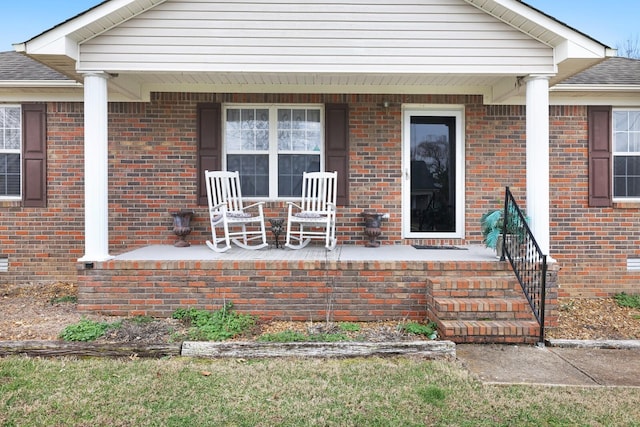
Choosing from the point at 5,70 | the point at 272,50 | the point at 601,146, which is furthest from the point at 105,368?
the point at 601,146

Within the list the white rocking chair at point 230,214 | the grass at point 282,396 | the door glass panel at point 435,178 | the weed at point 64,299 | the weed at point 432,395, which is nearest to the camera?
the grass at point 282,396

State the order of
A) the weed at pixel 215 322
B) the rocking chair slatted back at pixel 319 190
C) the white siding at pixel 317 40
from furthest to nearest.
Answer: the rocking chair slatted back at pixel 319 190
the white siding at pixel 317 40
the weed at pixel 215 322

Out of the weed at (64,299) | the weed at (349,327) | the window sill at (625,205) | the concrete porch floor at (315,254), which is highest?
the window sill at (625,205)

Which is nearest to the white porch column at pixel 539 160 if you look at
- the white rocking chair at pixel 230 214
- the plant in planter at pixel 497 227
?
the plant in planter at pixel 497 227

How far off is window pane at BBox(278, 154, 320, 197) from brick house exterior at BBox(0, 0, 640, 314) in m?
0.29

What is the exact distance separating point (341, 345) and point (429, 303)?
1339mm

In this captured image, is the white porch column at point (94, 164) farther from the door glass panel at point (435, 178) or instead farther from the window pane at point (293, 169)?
the door glass panel at point (435, 178)

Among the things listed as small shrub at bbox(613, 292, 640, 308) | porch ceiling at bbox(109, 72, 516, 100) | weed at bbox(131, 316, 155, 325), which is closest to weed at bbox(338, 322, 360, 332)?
weed at bbox(131, 316, 155, 325)

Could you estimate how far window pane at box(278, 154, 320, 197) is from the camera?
654cm

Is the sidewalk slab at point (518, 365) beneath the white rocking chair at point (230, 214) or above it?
beneath

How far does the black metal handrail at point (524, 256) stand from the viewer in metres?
4.40

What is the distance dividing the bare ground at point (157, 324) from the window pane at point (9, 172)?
1.43m

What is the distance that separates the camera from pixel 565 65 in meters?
5.08

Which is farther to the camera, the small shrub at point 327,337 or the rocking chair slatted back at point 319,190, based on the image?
the rocking chair slatted back at point 319,190
